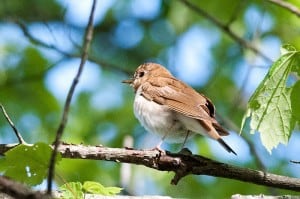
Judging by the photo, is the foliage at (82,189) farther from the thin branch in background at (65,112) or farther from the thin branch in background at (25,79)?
the thin branch in background at (25,79)

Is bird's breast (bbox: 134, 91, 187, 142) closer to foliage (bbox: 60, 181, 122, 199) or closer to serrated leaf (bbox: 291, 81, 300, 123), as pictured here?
serrated leaf (bbox: 291, 81, 300, 123)

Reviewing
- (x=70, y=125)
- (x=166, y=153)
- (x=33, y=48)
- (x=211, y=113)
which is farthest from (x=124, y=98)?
(x=166, y=153)

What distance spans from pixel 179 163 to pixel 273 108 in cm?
61

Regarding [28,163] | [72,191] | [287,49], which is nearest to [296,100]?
[287,49]

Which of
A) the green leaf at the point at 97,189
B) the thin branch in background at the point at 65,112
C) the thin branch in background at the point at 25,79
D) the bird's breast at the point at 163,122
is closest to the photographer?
the thin branch in background at the point at 65,112

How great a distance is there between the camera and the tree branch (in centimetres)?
385

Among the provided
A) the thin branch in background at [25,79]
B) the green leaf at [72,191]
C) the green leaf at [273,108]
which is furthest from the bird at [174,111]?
the thin branch in background at [25,79]

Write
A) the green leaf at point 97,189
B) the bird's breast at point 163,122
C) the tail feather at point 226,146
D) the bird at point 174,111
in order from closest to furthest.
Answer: the green leaf at point 97,189, the tail feather at point 226,146, the bird at point 174,111, the bird's breast at point 163,122

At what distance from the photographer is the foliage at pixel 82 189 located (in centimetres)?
344

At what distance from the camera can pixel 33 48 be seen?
10.2 meters

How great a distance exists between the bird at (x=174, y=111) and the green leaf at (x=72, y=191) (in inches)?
57.8

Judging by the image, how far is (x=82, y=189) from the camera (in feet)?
11.6

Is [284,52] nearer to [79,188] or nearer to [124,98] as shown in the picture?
[79,188]

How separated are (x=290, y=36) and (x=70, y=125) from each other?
141 inches
